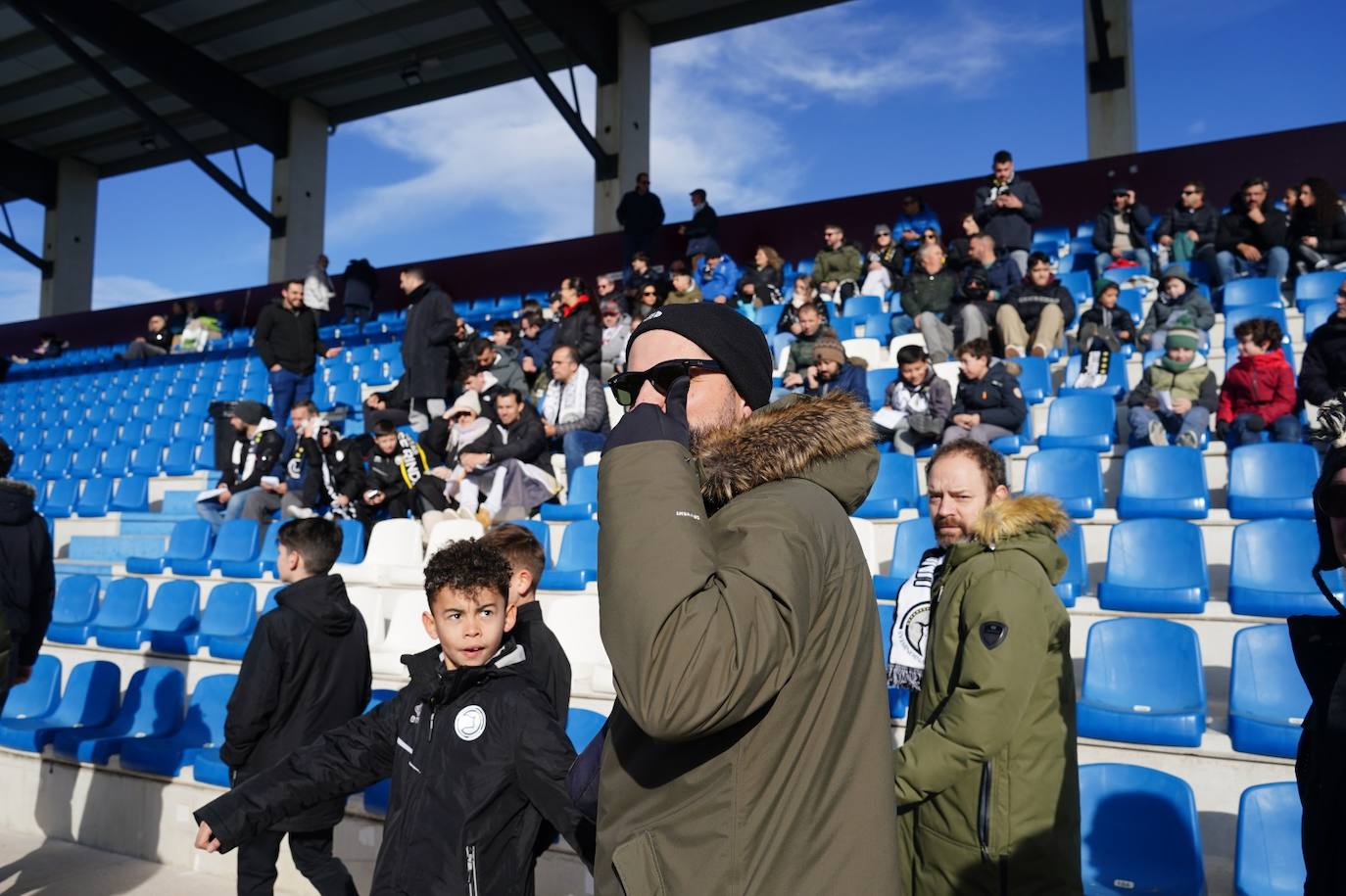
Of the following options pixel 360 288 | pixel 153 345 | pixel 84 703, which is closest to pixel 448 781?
pixel 84 703

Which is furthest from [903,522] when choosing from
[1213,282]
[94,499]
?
[94,499]

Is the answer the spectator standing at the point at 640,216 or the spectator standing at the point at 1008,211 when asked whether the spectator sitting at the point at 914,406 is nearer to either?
the spectator standing at the point at 1008,211

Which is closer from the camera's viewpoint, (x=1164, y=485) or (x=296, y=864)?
(x=296, y=864)

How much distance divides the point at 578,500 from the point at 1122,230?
6.35 m

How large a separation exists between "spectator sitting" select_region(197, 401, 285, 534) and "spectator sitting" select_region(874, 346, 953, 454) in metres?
4.85

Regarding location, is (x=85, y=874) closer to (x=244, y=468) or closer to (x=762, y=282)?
(x=244, y=468)

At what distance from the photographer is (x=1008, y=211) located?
30.7 ft

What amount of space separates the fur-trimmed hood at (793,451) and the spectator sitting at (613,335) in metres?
6.93

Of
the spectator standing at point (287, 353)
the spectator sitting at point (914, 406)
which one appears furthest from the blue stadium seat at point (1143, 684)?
the spectator standing at point (287, 353)

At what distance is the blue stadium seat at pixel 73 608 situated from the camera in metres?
6.21

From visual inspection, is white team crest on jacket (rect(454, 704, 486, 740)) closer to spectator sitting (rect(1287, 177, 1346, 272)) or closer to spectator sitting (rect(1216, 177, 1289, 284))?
spectator sitting (rect(1216, 177, 1289, 284))

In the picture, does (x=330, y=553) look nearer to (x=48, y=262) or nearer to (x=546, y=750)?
(x=546, y=750)

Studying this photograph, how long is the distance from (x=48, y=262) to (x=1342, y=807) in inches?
981

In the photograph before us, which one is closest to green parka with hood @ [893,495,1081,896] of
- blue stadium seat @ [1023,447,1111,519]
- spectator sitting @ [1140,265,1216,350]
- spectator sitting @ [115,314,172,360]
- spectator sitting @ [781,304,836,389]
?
blue stadium seat @ [1023,447,1111,519]
